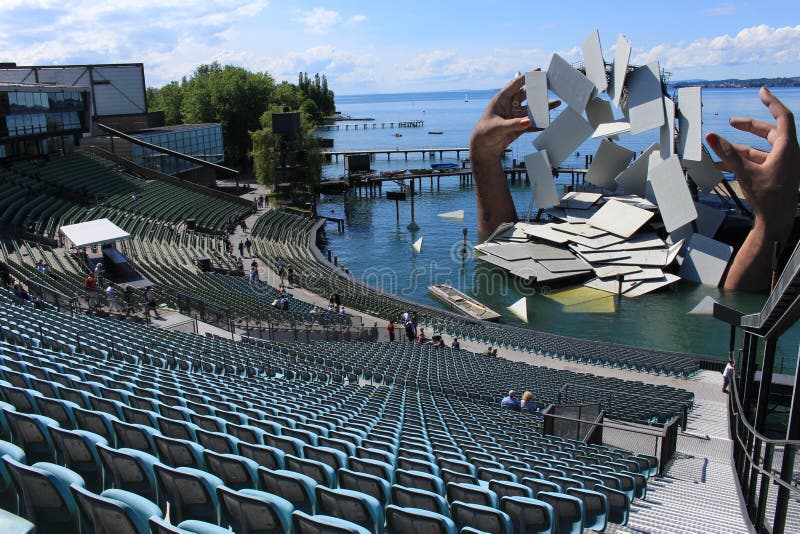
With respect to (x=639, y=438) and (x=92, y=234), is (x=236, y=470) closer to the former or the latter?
(x=639, y=438)

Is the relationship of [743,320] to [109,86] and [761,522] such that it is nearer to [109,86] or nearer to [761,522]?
[761,522]

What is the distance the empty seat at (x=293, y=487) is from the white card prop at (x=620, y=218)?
32.8m

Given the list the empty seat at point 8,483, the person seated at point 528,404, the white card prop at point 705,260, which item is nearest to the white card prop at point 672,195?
the white card prop at point 705,260

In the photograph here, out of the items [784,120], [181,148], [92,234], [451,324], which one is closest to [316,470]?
[451,324]

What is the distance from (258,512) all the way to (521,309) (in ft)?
91.4

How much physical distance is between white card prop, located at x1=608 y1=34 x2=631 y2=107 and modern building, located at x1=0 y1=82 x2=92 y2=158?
33.6 meters

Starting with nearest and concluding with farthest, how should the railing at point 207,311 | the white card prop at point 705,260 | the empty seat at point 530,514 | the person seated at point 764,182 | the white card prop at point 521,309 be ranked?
1. the empty seat at point 530,514
2. the railing at point 207,311
3. the person seated at point 764,182
4. the white card prop at point 521,309
5. the white card prop at point 705,260

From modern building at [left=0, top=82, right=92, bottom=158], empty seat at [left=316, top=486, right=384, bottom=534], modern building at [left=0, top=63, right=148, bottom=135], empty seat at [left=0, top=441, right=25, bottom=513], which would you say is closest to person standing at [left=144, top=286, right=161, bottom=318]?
empty seat at [left=0, top=441, right=25, bottom=513]

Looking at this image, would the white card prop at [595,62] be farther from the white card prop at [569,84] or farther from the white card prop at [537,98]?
the white card prop at [537,98]

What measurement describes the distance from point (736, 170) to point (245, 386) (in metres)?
26.2

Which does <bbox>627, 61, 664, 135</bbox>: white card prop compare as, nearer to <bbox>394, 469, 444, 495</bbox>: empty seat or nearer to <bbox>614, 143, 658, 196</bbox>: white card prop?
<bbox>614, 143, 658, 196</bbox>: white card prop

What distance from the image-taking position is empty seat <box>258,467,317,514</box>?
4219mm

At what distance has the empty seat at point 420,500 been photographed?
14.6 ft

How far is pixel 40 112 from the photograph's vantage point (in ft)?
126
